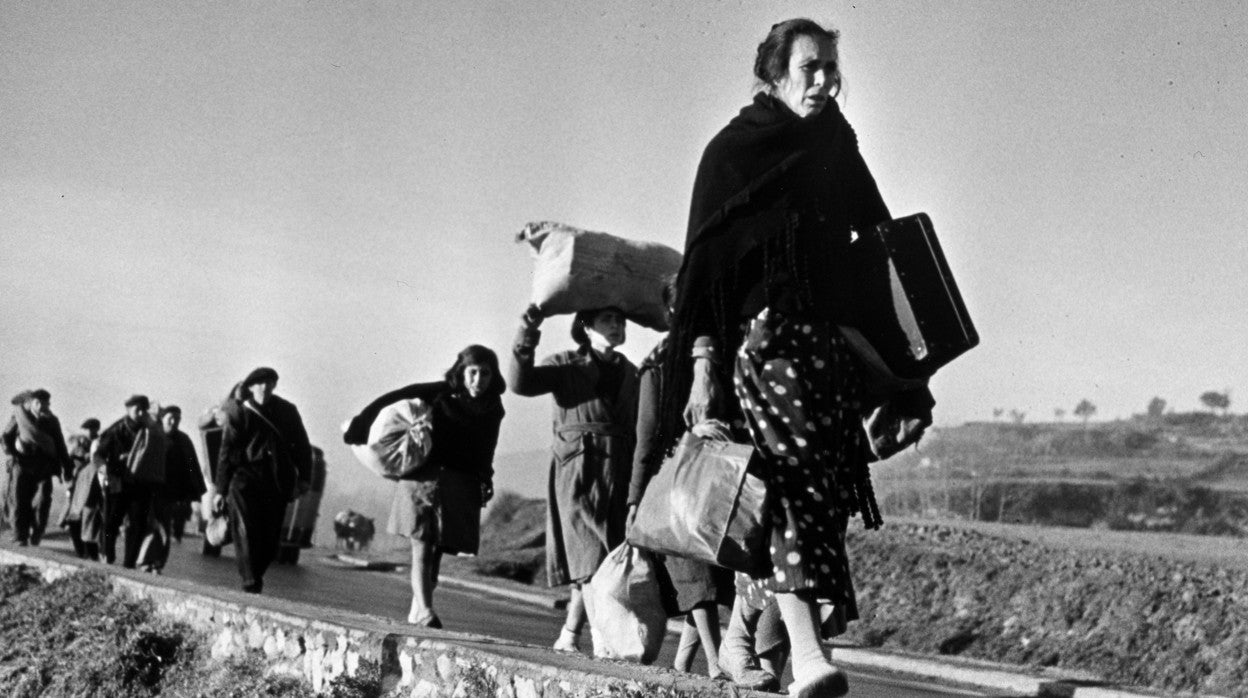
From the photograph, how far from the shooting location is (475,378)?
35.8 feet

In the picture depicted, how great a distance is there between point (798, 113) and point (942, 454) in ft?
68.1

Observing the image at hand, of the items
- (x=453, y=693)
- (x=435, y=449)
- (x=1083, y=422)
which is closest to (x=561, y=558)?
(x=435, y=449)

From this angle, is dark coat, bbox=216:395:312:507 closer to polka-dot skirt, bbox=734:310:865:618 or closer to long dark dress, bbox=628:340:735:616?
long dark dress, bbox=628:340:735:616

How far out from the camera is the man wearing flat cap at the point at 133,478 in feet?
58.9

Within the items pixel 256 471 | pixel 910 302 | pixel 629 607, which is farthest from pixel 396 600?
pixel 910 302

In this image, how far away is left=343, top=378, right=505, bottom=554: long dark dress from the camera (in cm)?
1070

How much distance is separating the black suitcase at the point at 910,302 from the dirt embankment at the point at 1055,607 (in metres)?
7.40

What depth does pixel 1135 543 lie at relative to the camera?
16375mm

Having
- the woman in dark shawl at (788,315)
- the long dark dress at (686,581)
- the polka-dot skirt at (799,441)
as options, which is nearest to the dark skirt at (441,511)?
the long dark dress at (686,581)

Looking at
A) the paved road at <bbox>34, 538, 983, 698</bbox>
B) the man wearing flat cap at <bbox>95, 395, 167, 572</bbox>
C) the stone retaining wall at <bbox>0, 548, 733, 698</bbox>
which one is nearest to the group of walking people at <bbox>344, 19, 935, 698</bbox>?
the stone retaining wall at <bbox>0, 548, 733, 698</bbox>

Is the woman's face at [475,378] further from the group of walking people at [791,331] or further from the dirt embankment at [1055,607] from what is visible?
the group of walking people at [791,331]

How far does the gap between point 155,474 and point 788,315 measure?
13839 mm

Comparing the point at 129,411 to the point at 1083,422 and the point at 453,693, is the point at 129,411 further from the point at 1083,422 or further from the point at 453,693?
the point at 1083,422

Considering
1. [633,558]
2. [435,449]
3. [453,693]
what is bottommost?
[453,693]
